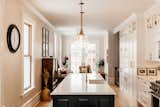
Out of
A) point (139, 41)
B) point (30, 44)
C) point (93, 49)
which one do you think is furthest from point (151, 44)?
point (93, 49)

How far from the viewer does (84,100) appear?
3139 millimetres

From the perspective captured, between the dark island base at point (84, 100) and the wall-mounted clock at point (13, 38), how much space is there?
55.2 inches

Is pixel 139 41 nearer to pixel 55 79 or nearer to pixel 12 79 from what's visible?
pixel 55 79

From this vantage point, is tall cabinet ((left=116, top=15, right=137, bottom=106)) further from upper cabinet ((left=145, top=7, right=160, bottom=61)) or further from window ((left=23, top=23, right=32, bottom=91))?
window ((left=23, top=23, right=32, bottom=91))

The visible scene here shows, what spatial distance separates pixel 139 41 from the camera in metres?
6.17

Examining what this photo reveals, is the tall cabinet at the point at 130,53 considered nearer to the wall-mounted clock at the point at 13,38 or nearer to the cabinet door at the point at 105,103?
the cabinet door at the point at 105,103

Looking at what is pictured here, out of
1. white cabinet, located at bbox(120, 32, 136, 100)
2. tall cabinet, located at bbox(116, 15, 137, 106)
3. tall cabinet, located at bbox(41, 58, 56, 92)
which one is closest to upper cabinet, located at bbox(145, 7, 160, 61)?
tall cabinet, located at bbox(116, 15, 137, 106)

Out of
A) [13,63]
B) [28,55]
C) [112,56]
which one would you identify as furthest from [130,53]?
[13,63]

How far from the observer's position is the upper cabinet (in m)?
4.98

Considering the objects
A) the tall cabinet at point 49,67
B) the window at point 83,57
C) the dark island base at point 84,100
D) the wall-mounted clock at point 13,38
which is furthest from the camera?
the window at point 83,57

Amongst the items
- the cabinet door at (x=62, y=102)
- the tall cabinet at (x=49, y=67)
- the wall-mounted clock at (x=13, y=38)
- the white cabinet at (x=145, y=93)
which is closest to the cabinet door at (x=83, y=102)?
the cabinet door at (x=62, y=102)

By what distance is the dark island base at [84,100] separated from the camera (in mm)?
3133

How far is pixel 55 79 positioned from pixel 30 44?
2.25 metres

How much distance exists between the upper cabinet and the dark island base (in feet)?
7.57
